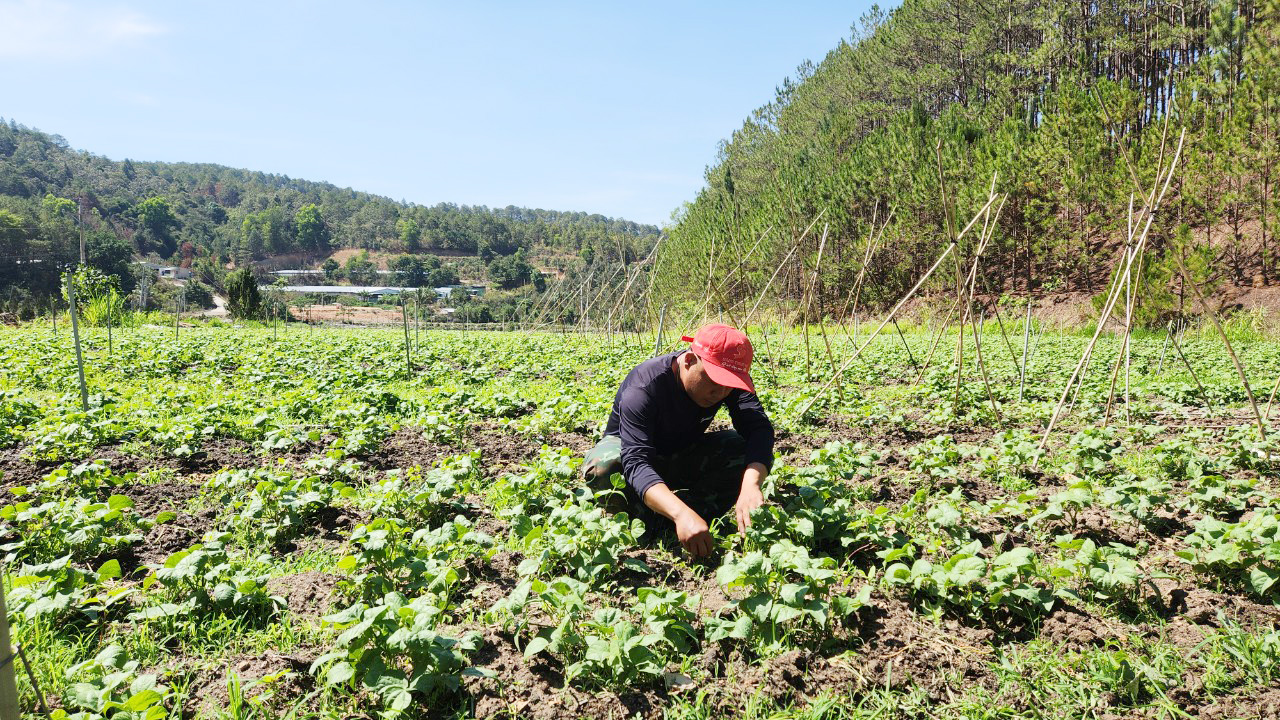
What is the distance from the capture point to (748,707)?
6.54ft

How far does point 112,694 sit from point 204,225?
413ft

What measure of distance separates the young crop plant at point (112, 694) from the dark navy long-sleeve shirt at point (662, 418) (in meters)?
1.76

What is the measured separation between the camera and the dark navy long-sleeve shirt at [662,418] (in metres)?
3.18

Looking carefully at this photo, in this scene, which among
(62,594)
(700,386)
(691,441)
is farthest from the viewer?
(691,441)

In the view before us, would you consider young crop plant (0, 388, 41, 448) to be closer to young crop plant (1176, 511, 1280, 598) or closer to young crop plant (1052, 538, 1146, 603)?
young crop plant (1052, 538, 1146, 603)

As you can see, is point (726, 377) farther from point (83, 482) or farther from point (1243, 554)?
point (83, 482)

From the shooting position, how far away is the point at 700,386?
3.12 meters

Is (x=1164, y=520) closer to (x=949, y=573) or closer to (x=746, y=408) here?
(x=949, y=573)

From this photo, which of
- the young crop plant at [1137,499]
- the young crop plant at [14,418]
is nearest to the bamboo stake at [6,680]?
the young crop plant at [1137,499]

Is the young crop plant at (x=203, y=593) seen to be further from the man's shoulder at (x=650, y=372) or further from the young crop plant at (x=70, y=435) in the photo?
the young crop plant at (x=70, y=435)

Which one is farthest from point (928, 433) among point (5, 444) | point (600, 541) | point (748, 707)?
point (5, 444)

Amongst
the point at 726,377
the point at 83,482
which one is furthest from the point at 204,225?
the point at 726,377

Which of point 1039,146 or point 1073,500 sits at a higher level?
point 1039,146

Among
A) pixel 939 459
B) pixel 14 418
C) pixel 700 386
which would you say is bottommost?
pixel 14 418
